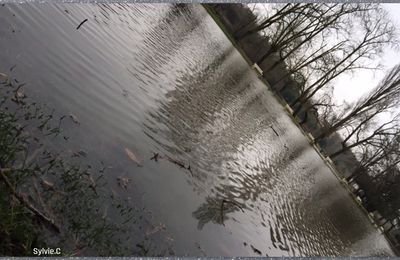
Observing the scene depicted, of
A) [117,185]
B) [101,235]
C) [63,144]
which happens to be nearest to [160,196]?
[117,185]

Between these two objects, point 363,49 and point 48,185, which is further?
point 363,49

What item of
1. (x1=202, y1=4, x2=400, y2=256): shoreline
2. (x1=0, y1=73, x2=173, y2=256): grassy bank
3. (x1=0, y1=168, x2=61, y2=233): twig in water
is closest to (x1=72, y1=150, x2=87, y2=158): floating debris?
(x1=0, y1=73, x2=173, y2=256): grassy bank

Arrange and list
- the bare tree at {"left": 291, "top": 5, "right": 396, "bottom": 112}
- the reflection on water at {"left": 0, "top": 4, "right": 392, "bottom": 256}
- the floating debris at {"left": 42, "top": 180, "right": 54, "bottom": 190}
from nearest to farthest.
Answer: the floating debris at {"left": 42, "top": 180, "right": 54, "bottom": 190}, the reflection on water at {"left": 0, "top": 4, "right": 392, "bottom": 256}, the bare tree at {"left": 291, "top": 5, "right": 396, "bottom": 112}

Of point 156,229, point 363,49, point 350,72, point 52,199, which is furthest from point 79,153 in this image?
point 363,49

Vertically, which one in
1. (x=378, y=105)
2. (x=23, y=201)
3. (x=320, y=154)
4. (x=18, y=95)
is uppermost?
(x=378, y=105)

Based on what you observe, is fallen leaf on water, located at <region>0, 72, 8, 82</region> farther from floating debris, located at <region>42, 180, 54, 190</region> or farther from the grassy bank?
floating debris, located at <region>42, 180, 54, 190</region>

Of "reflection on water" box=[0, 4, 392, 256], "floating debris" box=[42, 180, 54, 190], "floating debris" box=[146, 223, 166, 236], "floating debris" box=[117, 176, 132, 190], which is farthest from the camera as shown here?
"reflection on water" box=[0, 4, 392, 256]

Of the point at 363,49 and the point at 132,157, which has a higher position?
the point at 363,49

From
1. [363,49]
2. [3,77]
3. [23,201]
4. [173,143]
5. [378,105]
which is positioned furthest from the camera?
[173,143]

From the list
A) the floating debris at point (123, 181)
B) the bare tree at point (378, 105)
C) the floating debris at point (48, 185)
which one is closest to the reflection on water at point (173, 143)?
the floating debris at point (123, 181)

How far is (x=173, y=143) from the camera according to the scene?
3.10 metres

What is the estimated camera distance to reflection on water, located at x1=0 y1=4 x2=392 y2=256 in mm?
2408

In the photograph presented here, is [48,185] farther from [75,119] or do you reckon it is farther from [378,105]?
[378,105]

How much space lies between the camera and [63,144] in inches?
87.2
